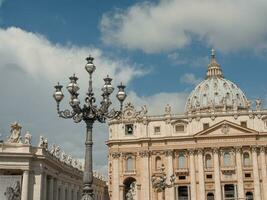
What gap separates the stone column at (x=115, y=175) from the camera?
77.6m

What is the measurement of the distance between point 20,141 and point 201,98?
65.3 m

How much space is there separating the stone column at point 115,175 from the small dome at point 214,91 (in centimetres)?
3066

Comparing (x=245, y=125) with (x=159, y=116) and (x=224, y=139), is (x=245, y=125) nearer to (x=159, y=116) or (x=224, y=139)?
(x=224, y=139)

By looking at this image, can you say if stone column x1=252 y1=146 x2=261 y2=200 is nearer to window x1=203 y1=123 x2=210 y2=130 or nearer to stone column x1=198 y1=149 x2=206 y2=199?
stone column x1=198 y1=149 x2=206 y2=199

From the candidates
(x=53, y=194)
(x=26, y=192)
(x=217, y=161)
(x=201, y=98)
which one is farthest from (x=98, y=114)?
(x=201, y=98)

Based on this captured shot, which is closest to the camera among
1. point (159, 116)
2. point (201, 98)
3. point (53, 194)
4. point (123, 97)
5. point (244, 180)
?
point (123, 97)

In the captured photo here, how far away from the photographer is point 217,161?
246ft

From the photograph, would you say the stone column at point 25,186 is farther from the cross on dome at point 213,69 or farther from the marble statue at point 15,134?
the cross on dome at point 213,69

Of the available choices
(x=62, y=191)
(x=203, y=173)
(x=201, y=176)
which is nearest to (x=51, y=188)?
(x=62, y=191)

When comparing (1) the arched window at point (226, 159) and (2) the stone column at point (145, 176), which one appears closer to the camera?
(1) the arched window at point (226, 159)

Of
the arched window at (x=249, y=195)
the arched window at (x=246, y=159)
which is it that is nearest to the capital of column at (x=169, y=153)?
the arched window at (x=246, y=159)

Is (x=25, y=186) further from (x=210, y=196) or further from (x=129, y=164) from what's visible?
(x=210, y=196)

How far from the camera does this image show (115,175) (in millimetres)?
78500

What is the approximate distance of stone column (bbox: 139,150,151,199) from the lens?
251ft
